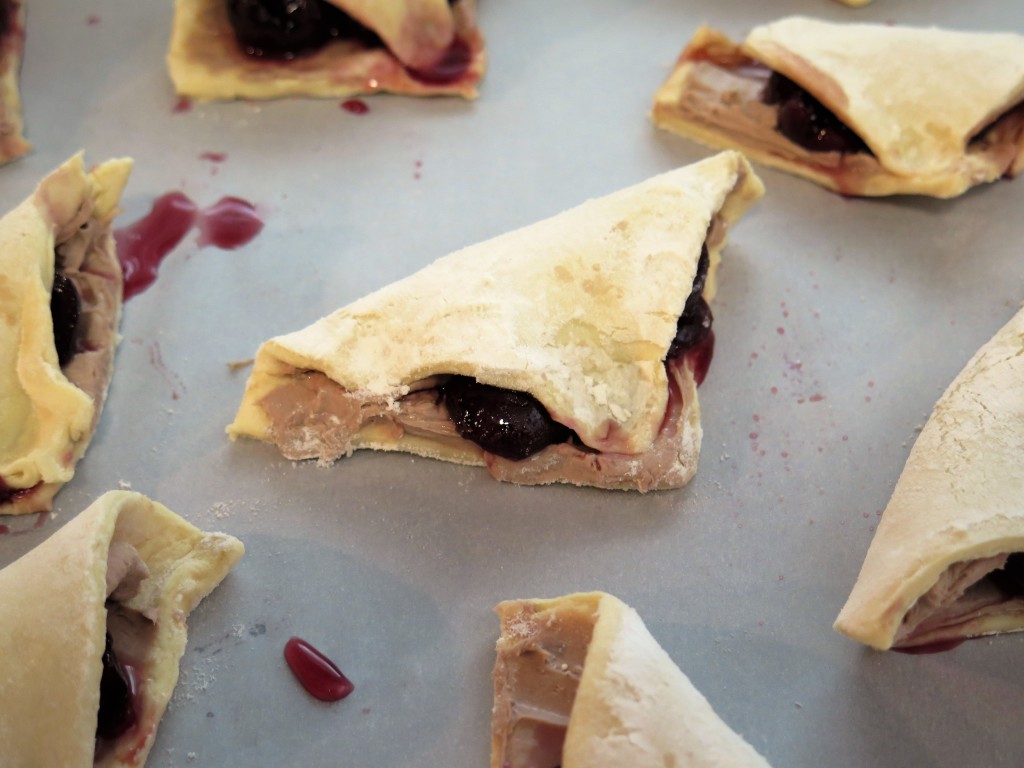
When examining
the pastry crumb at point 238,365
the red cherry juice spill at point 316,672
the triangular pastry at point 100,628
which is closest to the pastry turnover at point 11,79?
the pastry crumb at point 238,365

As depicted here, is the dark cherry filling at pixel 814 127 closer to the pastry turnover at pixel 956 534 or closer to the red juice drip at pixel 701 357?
the red juice drip at pixel 701 357

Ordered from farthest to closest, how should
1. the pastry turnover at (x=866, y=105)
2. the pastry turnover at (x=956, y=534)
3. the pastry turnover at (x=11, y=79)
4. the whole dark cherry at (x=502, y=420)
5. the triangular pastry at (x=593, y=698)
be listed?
the pastry turnover at (x=11, y=79) < the pastry turnover at (x=866, y=105) < the whole dark cherry at (x=502, y=420) < the pastry turnover at (x=956, y=534) < the triangular pastry at (x=593, y=698)

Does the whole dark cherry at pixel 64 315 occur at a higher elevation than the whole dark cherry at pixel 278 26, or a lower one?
lower

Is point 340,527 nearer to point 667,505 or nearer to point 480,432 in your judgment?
point 480,432

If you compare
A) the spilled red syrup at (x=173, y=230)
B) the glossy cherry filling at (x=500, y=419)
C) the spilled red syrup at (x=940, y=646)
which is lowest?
the spilled red syrup at (x=173, y=230)

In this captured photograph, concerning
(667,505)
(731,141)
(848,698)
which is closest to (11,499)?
(667,505)
